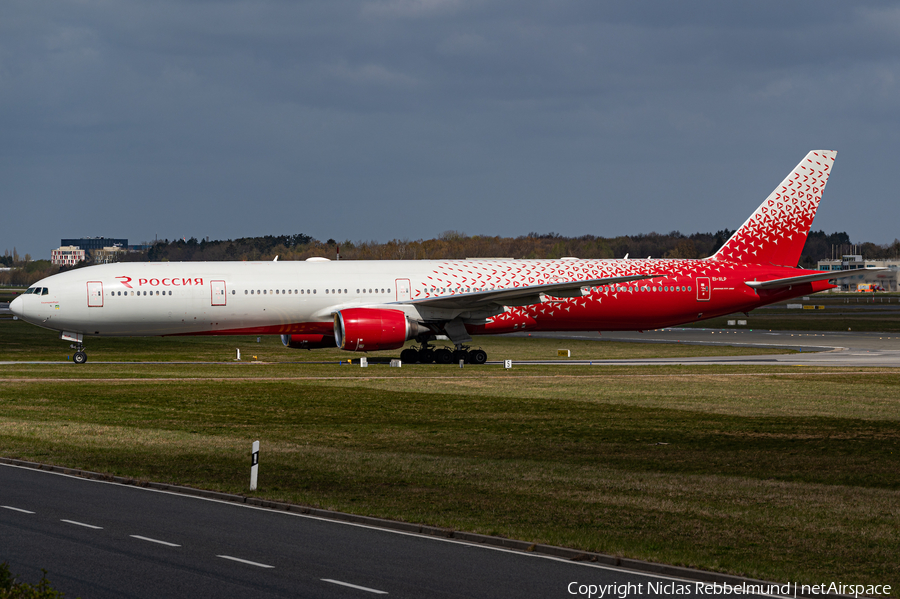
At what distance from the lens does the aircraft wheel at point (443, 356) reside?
49.3m

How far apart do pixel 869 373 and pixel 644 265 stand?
13.5 meters

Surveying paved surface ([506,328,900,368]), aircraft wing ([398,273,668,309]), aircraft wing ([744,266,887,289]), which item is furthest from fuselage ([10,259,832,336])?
paved surface ([506,328,900,368])

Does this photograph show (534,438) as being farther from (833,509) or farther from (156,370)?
(156,370)

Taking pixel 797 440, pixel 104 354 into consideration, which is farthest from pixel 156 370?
pixel 797 440

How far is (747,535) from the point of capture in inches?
567

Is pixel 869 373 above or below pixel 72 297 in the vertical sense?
below

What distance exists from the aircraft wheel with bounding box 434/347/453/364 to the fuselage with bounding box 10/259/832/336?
168 cm

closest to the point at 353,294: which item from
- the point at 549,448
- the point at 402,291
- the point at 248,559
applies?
the point at 402,291

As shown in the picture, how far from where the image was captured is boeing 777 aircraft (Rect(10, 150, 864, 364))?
46.8 meters

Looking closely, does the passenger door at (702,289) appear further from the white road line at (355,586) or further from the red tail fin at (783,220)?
the white road line at (355,586)

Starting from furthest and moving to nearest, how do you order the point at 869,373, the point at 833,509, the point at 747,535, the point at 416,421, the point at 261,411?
the point at 869,373
the point at 261,411
the point at 416,421
the point at 833,509
the point at 747,535

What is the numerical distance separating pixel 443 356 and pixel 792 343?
27.0 m

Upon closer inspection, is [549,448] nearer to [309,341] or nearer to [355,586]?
[355,586]

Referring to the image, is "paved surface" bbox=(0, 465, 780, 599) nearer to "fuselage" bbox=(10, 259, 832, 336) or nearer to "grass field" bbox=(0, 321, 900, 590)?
"grass field" bbox=(0, 321, 900, 590)
